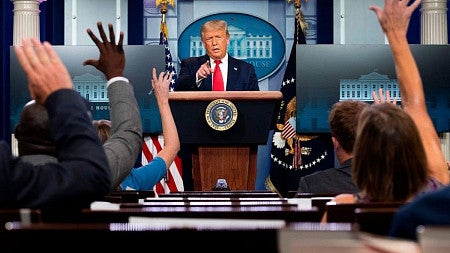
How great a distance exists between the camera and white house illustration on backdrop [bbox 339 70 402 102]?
7984 mm

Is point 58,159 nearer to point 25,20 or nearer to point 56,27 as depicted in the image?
point 25,20

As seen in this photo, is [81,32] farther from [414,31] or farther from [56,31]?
[414,31]

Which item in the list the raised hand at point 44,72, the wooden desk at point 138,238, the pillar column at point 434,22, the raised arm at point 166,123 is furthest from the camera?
the pillar column at point 434,22

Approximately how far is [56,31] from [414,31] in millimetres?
4057

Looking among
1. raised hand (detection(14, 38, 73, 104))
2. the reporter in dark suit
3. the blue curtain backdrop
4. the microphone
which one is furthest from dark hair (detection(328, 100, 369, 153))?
the blue curtain backdrop

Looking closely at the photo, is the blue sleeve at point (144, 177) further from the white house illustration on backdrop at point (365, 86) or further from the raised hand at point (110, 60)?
the white house illustration on backdrop at point (365, 86)

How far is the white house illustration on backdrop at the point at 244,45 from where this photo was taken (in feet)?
33.6

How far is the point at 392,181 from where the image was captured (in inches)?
75.7

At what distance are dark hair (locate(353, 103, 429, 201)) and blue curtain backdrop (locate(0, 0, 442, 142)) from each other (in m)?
8.24

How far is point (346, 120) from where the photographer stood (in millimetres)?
3355

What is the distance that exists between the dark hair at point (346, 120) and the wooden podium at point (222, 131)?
2.28m

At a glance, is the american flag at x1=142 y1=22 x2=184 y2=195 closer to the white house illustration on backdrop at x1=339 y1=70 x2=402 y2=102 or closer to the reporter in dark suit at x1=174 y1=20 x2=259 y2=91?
the reporter in dark suit at x1=174 y1=20 x2=259 y2=91

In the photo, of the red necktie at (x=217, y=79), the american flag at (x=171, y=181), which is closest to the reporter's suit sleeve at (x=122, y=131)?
the red necktie at (x=217, y=79)

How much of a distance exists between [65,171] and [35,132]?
0.69 metres
